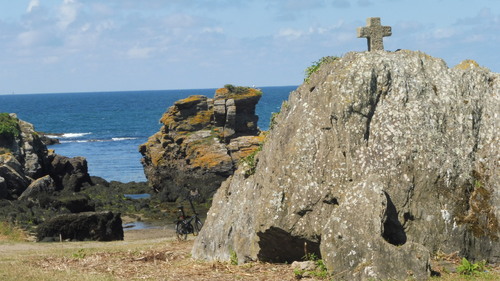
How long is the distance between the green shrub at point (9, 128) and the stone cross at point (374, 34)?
48430 millimetres

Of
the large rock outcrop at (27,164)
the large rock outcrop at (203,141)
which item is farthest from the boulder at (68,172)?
the large rock outcrop at (203,141)

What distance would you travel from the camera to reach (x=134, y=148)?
119m

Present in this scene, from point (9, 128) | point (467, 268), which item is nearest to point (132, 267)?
point (467, 268)

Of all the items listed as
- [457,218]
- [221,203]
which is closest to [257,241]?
[221,203]

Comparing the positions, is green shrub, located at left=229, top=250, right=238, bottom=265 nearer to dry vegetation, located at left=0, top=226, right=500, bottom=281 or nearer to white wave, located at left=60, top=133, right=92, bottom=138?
dry vegetation, located at left=0, top=226, right=500, bottom=281

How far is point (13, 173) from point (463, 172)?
45729 millimetres

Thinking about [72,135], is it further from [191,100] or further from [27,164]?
[27,164]

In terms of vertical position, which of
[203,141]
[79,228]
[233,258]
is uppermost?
[233,258]

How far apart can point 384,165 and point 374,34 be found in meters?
4.54

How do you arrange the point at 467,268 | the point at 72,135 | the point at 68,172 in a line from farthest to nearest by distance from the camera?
the point at 72,135, the point at 68,172, the point at 467,268

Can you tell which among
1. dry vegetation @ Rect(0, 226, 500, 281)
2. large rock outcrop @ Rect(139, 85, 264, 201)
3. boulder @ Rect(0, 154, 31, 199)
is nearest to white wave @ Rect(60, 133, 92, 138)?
large rock outcrop @ Rect(139, 85, 264, 201)

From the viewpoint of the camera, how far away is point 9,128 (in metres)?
64.0

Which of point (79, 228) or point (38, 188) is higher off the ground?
point (79, 228)

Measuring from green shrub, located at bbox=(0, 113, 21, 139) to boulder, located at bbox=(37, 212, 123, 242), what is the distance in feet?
91.9
